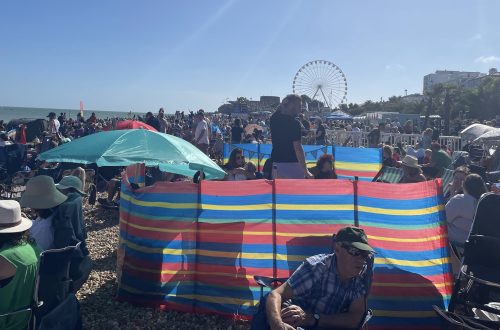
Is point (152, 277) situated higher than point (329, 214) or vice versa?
point (329, 214)

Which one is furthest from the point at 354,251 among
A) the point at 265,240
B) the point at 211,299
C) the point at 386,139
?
the point at 386,139

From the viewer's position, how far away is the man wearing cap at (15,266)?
8.96ft

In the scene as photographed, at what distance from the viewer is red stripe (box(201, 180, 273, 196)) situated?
4051 millimetres

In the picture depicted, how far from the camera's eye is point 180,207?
4.17 m

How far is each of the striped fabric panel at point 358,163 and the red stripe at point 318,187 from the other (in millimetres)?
5156

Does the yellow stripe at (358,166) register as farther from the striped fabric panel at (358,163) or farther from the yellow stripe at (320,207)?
the yellow stripe at (320,207)

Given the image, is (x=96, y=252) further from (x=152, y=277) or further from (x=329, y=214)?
(x=329, y=214)

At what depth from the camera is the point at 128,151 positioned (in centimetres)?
513

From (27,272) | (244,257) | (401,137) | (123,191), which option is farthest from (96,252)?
(401,137)

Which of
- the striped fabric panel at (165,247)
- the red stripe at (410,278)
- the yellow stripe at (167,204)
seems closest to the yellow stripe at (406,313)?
the red stripe at (410,278)

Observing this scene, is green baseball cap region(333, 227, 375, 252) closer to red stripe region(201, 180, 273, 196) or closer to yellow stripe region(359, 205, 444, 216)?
yellow stripe region(359, 205, 444, 216)

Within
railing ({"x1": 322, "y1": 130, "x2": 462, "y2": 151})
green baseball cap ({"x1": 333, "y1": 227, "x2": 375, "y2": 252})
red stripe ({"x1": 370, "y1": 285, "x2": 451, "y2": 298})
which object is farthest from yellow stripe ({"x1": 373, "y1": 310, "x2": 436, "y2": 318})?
railing ({"x1": 322, "y1": 130, "x2": 462, "y2": 151})

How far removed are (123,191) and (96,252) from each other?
199 cm

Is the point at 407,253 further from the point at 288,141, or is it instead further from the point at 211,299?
the point at 288,141
